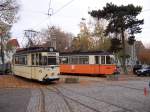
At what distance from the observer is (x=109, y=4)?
5359cm

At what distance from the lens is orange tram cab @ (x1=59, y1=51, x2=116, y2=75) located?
43625 millimetres

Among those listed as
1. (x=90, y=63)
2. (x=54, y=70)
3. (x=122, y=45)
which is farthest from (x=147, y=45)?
(x=54, y=70)

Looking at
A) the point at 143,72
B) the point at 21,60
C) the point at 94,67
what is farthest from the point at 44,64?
the point at 143,72

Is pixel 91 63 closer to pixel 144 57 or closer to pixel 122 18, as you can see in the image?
pixel 122 18

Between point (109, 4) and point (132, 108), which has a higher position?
point (109, 4)

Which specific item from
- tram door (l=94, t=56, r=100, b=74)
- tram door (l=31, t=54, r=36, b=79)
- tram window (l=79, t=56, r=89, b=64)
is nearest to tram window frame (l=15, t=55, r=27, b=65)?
tram door (l=31, t=54, r=36, b=79)

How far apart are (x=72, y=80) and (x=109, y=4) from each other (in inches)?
835

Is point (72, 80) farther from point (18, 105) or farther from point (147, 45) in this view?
point (147, 45)

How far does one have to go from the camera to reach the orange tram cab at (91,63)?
143 ft

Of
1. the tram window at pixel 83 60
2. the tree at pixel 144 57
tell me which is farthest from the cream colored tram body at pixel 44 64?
the tree at pixel 144 57

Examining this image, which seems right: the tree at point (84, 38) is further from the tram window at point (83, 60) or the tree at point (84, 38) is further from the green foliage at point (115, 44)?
the tram window at point (83, 60)

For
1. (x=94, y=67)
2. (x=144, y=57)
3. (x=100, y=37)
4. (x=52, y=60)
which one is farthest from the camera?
(x=144, y=57)

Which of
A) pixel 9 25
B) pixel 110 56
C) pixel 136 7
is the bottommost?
pixel 110 56

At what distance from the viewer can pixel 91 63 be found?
146ft
